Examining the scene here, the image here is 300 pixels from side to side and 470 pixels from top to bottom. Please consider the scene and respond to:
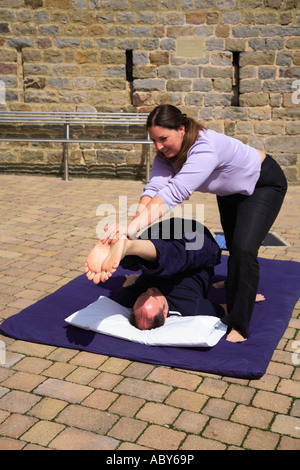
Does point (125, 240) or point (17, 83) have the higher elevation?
point (17, 83)

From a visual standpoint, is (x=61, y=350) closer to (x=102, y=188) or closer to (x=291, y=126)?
(x=102, y=188)

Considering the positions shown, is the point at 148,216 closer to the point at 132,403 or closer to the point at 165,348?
the point at 165,348

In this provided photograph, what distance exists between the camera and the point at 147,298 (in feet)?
11.9

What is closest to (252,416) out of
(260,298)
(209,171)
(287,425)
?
(287,425)

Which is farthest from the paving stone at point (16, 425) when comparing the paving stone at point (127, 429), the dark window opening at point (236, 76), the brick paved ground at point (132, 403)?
the dark window opening at point (236, 76)

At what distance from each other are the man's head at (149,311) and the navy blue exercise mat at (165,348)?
19cm

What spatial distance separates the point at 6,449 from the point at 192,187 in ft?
5.35

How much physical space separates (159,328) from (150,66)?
6186mm

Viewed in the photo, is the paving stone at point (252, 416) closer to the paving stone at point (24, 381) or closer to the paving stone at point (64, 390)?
the paving stone at point (64, 390)

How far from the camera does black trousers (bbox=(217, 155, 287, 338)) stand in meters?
3.45

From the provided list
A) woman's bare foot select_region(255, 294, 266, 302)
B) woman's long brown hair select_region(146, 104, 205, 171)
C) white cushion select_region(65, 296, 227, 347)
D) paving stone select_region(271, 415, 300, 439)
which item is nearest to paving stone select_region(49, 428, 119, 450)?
paving stone select_region(271, 415, 300, 439)

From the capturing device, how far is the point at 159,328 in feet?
11.4

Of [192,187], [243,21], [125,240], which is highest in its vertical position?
[243,21]
